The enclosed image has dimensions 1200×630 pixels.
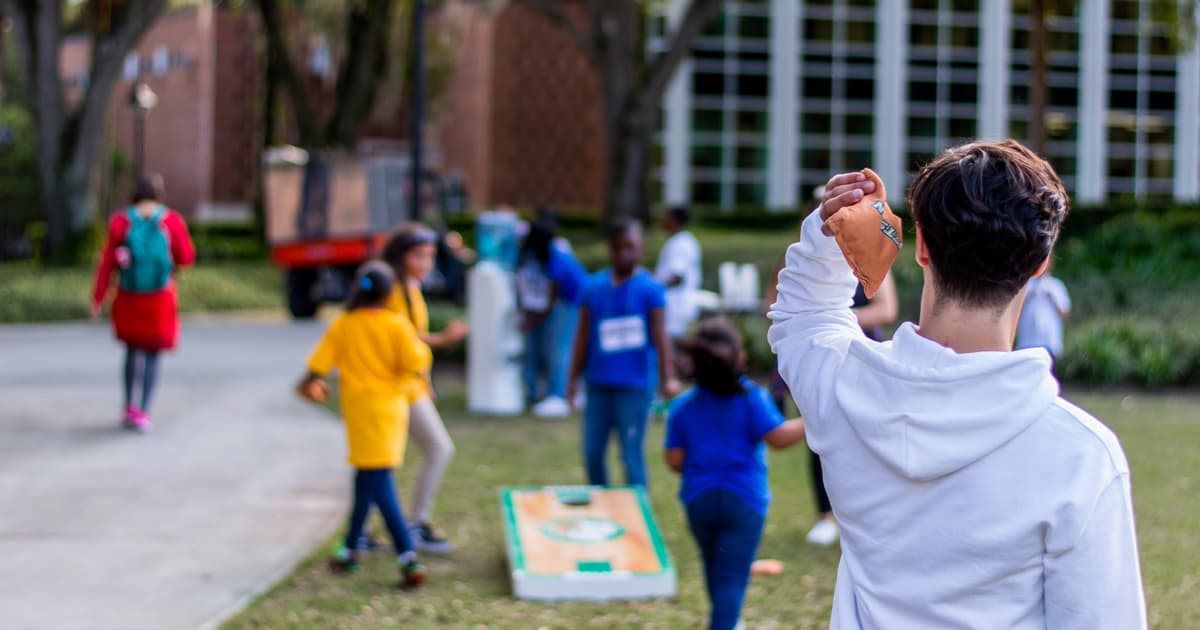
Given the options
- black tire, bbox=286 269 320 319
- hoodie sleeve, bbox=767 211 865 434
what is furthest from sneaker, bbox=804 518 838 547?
black tire, bbox=286 269 320 319

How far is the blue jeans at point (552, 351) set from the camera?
37.7 ft

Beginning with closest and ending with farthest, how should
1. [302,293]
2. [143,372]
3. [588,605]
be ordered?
1. [588,605]
2. [143,372]
3. [302,293]

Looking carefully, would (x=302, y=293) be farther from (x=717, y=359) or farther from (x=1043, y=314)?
(x=717, y=359)

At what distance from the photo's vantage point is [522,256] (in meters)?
11.3

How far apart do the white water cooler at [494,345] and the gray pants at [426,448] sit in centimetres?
488

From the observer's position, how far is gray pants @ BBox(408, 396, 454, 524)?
6773 millimetres

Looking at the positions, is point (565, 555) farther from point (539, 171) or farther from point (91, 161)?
point (539, 171)

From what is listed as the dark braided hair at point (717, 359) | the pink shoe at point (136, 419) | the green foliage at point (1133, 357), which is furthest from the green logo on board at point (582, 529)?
→ the green foliage at point (1133, 357)

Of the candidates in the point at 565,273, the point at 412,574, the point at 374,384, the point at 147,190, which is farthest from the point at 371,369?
the point at 565,273

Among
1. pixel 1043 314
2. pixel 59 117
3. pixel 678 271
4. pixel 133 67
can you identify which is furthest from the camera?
pixel 133 67

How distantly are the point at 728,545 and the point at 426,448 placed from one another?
2.31 meters

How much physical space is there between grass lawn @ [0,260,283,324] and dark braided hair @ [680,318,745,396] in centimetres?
1627

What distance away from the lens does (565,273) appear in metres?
10.8

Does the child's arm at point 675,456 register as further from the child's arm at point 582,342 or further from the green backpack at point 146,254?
the green backpack at point 146,254
